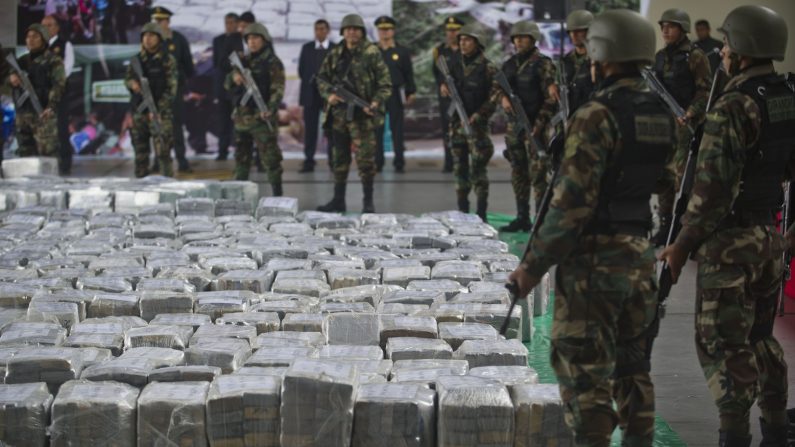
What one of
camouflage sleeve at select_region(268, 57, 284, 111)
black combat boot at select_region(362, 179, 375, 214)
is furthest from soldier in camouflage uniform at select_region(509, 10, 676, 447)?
camouflage sleeve at select_region(268, 57, 284, 111)

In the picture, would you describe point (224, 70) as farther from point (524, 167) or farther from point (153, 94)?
point (524, 167)

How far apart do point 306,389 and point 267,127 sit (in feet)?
26.4

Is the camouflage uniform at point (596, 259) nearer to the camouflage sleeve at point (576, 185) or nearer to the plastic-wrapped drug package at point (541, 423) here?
the camouflage sleeve at point (576, 185)

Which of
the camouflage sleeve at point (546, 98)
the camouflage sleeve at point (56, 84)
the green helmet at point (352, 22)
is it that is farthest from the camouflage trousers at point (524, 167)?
the camouflage sleeve at point (56, 84)

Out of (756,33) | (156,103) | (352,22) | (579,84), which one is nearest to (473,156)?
(579,84)

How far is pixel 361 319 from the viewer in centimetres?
554

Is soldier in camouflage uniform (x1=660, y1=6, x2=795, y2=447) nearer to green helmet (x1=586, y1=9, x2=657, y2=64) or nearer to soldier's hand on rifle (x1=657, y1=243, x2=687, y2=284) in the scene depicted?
soldier's hand on rifle (x1=657, y1=243, x2=687, y2=284)

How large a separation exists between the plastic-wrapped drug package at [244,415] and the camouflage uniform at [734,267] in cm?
159

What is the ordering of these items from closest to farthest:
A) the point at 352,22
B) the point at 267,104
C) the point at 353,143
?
the point at 352,22, the point at 353,143, the point at 267,104

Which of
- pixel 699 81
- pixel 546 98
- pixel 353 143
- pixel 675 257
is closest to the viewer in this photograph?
pixel 675 257

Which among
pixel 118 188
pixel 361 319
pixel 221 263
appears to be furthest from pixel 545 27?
pixel 361 319

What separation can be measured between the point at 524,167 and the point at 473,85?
2.86 ft

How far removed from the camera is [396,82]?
14938 mm

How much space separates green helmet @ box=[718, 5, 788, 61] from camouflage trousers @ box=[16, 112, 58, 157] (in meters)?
9.90
